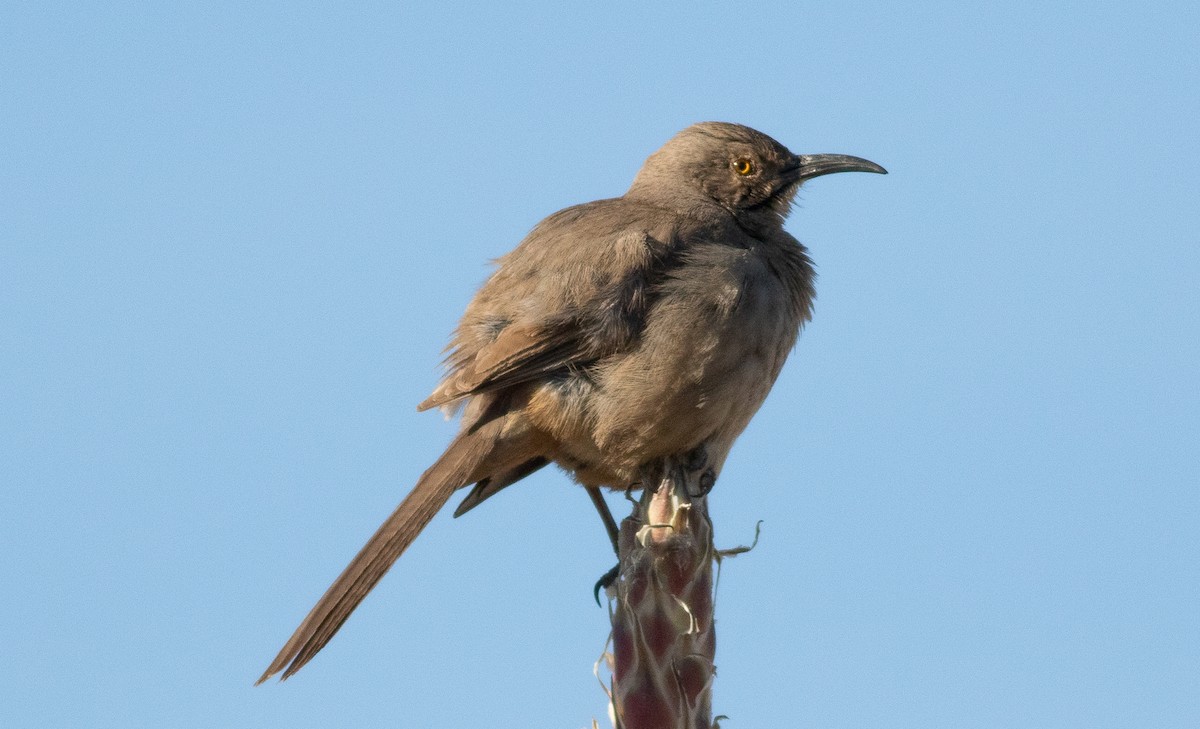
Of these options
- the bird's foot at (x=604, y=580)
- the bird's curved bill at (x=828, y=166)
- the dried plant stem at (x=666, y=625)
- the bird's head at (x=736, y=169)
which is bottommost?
the dried plant stem at (x=666, y=625)

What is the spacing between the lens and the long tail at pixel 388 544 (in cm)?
480

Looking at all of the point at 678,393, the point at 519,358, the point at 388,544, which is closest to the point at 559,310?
the point at 519,358

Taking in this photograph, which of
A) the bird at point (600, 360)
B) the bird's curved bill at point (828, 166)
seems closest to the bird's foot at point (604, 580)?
the bird at point (600, 360)

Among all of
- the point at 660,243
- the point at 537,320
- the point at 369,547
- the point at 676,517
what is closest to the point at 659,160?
the point at 660,243

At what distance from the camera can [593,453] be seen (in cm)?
556

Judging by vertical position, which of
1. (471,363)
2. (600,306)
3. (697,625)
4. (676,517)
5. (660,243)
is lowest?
(697,625)

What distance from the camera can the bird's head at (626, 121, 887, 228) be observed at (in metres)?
6.77

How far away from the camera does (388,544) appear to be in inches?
200

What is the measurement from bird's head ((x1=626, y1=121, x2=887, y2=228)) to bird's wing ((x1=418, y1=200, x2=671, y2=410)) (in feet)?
3.60

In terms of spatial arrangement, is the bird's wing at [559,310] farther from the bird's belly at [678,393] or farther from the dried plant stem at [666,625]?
the dried plant stem at [666,625]

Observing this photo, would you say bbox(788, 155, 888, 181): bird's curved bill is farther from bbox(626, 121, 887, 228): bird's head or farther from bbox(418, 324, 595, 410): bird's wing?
bbox(418, 324, 595, 410): bird's wing

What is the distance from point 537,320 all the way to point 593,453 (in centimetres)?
59

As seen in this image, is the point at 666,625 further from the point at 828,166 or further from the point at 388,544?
the point at 828,166

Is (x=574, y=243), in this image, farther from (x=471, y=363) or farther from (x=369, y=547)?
(x=369, y=547)
